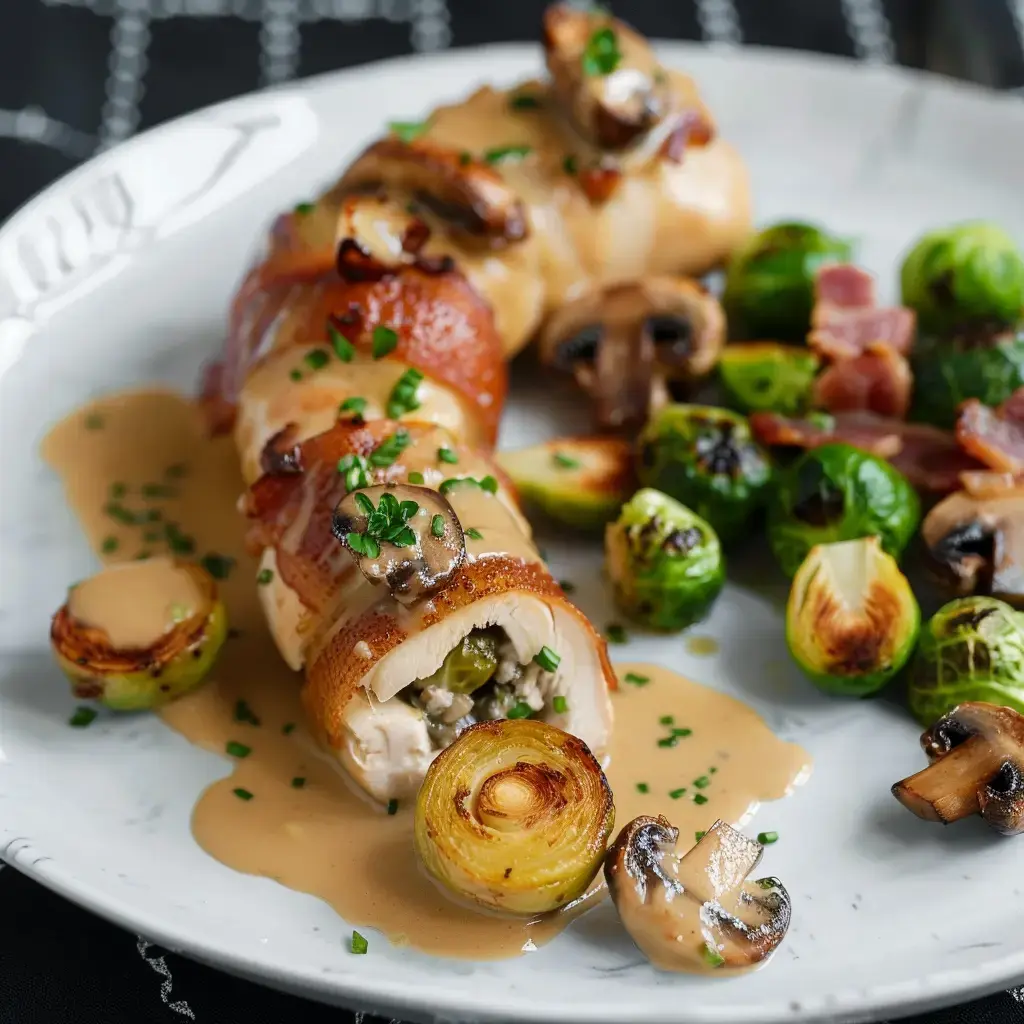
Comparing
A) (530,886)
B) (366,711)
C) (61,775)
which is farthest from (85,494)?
(530,886)

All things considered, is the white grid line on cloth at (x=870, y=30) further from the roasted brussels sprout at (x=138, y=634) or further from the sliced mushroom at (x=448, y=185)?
the roasted brussels sprout at (x=138, y=634)

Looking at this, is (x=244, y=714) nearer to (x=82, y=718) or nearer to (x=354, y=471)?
(x=82, y=718)

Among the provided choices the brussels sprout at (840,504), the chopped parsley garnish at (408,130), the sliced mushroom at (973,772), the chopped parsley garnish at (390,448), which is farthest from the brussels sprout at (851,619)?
the chopped parsley garnish at (408,130)

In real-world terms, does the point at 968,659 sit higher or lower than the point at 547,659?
lower

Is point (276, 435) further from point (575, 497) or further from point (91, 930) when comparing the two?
point (91, 930)

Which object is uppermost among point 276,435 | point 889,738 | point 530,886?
point 276,435

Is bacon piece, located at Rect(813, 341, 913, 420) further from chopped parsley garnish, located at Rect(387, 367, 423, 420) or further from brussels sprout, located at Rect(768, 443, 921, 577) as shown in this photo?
chopped parsley garnish, located at Rect(387, 367, 423, 420)

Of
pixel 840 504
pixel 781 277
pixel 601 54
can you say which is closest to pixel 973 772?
pixel 840 504
